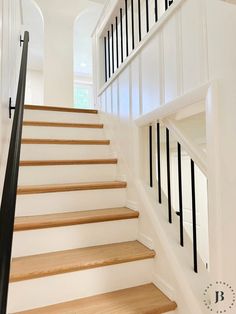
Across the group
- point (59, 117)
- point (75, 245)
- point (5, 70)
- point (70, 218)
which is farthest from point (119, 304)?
point (59, 117)

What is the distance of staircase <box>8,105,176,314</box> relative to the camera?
Result: 3.81 feet

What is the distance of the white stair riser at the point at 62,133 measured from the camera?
230cm

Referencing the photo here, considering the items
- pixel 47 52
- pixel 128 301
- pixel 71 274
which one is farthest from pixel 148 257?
pixel 47 52

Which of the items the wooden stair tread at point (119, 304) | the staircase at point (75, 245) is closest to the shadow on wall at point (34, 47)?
the staircase at point (75, 245)

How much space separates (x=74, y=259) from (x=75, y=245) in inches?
6.9

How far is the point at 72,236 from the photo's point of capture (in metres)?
1.47

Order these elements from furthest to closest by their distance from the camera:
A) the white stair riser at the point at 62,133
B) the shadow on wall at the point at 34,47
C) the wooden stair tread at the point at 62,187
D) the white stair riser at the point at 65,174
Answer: the shadow on wall at the point at 34,47 < the white stair riser at the point at 62,133 < the white stair riser at the point at 65,174 < the wooden stair tread at the point at 62,187

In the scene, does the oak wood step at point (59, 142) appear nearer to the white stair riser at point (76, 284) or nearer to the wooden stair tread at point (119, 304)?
the white stair riser at point (76, 284)

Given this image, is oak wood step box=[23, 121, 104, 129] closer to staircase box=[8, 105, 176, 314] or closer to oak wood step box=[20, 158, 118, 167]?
staircase box=[8, 105, 176, 314]

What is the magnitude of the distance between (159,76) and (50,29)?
3.85 meters

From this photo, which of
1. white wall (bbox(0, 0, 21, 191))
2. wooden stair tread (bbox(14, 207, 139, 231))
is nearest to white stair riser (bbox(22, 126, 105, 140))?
white wall (bbox(0, 0, 21, 191))

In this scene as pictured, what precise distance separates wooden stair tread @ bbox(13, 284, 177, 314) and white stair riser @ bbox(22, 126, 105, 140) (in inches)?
61.2

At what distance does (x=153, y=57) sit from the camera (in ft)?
5.32

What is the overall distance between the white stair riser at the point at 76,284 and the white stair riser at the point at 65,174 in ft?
2.80
